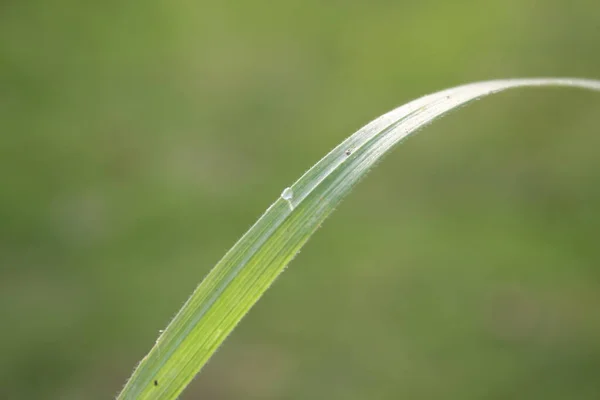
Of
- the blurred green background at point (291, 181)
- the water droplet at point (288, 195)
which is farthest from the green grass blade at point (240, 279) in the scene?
the blurred green background at point (291, 181)

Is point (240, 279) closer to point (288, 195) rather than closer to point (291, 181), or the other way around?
point (288, 195)

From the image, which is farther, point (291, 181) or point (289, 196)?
point (291, 181)

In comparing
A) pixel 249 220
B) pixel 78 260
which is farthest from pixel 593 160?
pixel 78 260

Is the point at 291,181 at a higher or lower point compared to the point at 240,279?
higher

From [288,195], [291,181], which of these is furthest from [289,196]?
[291,181]

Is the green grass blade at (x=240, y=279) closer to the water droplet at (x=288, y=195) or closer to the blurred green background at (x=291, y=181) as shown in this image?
the water droplet at (x=288, y=195)

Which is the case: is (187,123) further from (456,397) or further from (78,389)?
(456,397)
